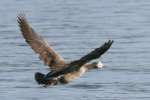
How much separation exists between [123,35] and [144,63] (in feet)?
11.6

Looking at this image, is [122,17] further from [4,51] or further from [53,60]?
[53,60]

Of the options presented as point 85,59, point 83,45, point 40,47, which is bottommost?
point 83,45

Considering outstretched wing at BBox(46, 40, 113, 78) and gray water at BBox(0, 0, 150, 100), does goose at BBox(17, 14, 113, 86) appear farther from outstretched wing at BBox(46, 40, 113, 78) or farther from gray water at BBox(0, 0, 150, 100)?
gray water at BBox(0, 0, 150, 100)

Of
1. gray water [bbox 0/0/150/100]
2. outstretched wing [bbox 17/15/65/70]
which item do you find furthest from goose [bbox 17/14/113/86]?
gray water [bbox 0/0/150/100]

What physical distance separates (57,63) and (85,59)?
1.95 meters

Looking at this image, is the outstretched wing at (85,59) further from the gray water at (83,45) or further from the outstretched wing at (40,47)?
the gray water at (83,45)

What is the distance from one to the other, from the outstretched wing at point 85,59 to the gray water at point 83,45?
2.50 m

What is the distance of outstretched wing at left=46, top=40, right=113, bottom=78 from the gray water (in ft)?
8.21

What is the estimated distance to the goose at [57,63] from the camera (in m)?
11.8

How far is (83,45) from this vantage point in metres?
20.0

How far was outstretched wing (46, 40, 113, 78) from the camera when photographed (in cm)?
1173

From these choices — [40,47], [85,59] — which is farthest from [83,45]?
[85,59]

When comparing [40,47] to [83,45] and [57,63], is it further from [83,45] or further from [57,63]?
[83,45]

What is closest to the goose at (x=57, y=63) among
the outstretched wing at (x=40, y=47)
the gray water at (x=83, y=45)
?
the outstretched wing at (x=40, y=47)
